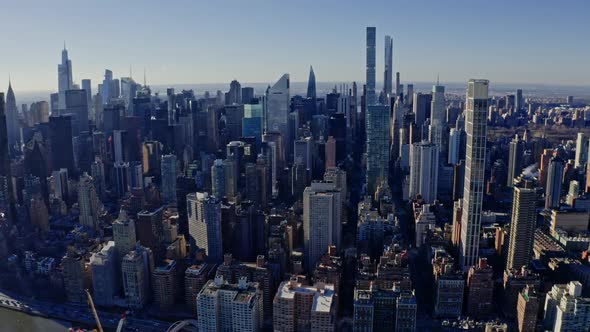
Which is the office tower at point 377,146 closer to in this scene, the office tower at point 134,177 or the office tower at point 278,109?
the office tower at point 278,109

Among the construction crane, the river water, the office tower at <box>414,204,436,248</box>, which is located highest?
the office tower at <box>414,204,436,248</box>

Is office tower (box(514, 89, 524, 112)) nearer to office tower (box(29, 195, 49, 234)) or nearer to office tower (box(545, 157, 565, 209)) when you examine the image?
office tower (box(545, 157, 565, 209))

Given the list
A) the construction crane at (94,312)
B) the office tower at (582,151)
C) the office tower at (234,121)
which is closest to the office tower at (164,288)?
the construction crane at (94,312)

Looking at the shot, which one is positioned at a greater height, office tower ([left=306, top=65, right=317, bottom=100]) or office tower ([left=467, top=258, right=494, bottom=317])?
office tower ([left=306, top=65, right=317, bottom=100])

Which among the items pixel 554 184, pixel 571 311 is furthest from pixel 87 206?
pixel 554 184

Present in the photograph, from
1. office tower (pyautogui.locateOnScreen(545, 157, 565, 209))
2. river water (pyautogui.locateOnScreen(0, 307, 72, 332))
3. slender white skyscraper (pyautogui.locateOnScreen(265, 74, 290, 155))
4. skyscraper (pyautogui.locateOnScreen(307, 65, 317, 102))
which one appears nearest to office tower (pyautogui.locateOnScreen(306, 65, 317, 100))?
→ skyscraper (pyautogui.locateOnScreen(307, 65, 317, 102))

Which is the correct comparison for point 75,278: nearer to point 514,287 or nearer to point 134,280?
point 134,280
